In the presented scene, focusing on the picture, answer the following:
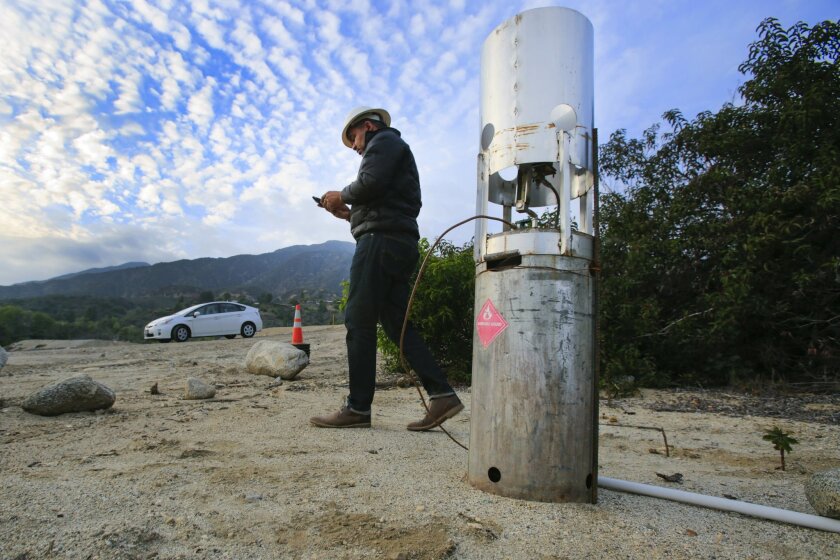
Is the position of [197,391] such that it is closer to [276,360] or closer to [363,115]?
[276,360]

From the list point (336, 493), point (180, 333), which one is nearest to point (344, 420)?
point (336, 493)

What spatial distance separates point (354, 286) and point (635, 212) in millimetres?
5226

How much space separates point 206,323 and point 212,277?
10994cm

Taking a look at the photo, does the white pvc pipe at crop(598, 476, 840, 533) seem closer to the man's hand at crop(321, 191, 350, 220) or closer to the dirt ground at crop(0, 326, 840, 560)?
the dirt ground at crop(0, 326, 840, 560)

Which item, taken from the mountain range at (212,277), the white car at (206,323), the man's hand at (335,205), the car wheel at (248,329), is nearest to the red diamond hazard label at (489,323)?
the man's hand at (335,205)

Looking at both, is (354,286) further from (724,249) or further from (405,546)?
(724,249)

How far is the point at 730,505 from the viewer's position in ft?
6.64

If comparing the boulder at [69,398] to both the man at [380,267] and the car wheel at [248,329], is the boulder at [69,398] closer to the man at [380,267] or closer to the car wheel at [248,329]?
the man at [380,267]

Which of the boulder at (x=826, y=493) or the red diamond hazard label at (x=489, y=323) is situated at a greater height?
the red diamond hazard label at (x=489, y=323)

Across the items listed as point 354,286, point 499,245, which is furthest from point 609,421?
point 499,245

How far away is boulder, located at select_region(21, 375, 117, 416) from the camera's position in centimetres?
379

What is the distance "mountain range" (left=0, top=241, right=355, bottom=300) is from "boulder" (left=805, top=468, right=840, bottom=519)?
8793 centimetres

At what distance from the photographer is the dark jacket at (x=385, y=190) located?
11.1ft

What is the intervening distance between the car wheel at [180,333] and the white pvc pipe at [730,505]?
53.8 feet
